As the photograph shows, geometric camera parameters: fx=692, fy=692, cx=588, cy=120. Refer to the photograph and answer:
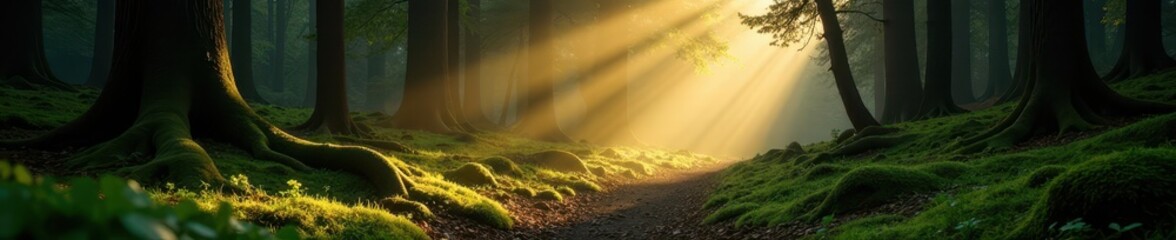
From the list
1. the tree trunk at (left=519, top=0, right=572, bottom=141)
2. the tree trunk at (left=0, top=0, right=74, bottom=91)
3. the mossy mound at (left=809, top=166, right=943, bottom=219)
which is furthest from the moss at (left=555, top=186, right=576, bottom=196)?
the tree trunk at (left=0, top=0, right=74, bottom=91)

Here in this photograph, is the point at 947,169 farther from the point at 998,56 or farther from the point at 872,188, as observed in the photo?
the point at 998,56

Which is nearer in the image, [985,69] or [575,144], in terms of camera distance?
[575,144]

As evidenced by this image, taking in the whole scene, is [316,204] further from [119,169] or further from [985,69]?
[985,69]

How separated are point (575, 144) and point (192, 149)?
609 inches

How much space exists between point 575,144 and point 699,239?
46.4 ft

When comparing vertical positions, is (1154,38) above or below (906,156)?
above

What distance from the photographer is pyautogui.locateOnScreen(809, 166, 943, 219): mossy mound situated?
805 cm

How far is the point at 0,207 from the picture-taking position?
1062mm

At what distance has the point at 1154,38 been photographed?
16766 mm

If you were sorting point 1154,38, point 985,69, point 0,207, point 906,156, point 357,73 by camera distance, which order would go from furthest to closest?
point 357,73 → point 985,69 → point 1154,38 → point 906,156 → point 0,207

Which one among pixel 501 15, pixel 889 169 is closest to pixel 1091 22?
pixel 501 15

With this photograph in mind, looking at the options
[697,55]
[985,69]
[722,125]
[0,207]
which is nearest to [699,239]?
[0,207]

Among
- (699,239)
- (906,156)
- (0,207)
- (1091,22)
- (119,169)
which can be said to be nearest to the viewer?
(0,207)

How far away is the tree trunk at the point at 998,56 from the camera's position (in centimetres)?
3100
